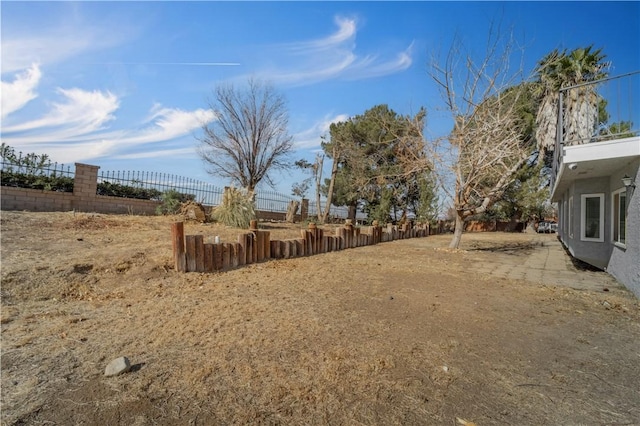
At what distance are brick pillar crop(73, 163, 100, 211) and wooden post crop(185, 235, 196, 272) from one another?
7.88m

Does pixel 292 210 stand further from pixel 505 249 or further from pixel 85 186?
pixel 505 249

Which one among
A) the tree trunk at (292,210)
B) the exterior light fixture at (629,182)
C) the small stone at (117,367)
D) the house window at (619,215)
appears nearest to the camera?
the small stone at (117,367)

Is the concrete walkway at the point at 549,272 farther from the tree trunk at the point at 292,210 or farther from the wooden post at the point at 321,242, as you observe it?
the tree trunk at the point at 292,210

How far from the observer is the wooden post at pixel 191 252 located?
5.08m

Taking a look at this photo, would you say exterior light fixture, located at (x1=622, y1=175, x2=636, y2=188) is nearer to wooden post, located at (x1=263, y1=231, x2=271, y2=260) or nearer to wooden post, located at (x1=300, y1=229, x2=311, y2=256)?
wooden post, located at (x1=300, y1=229, x2=311, y2=256)

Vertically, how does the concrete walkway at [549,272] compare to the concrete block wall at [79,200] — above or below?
below

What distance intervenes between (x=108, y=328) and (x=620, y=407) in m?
3.88

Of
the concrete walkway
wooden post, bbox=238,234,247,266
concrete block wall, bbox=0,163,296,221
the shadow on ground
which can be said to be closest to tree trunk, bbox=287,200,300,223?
concrete block wall, bbox=0,163,296,221

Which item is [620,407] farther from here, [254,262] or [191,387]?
[254,262]

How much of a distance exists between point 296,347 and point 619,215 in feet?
25.1

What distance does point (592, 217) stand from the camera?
8.66 m

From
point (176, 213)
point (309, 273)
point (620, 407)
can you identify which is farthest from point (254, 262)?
point (176, 213)

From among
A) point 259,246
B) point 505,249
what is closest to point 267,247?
point 259,246

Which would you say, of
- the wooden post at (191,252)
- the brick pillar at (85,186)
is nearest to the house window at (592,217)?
the wooden post at (191,252)
